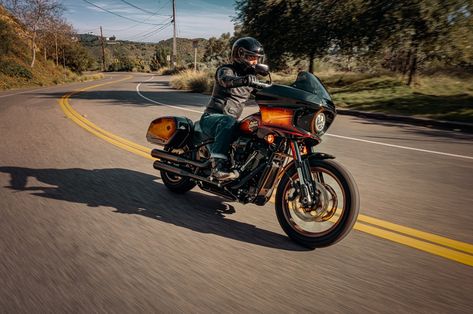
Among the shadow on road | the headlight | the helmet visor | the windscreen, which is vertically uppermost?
the helmet visor

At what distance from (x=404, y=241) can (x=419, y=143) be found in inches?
201

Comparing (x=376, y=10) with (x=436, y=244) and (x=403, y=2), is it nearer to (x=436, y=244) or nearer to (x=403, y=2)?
(x=403, y=2)

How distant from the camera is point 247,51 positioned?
370cm

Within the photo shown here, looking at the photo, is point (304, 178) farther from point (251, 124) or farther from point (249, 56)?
point (249, 56)

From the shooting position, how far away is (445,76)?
663 inches

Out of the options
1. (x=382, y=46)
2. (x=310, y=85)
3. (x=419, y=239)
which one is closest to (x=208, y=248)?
(x=310, y=85)

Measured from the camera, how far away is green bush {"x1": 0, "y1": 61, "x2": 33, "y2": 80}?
1232 inches

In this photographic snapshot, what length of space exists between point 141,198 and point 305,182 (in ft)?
6.82

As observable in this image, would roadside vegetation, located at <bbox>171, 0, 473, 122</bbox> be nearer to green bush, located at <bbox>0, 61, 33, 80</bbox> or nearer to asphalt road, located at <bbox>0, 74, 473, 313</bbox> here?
asphalt road, located at <bbox>0, 74, 473, 313</bbox>

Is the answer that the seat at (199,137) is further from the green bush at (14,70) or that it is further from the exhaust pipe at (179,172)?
the green bush at (14,70)

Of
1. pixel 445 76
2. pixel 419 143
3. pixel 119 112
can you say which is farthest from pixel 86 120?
pixel 445 76

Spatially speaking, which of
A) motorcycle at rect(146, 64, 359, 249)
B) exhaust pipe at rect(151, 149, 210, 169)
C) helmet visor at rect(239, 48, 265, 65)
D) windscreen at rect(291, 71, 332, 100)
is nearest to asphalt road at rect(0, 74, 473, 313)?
motorcycle at rect(146, 64, 359, 249)

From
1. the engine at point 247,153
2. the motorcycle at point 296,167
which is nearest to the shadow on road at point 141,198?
the motorcycle at point 296,167

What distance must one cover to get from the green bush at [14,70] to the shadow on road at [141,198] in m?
31.3
